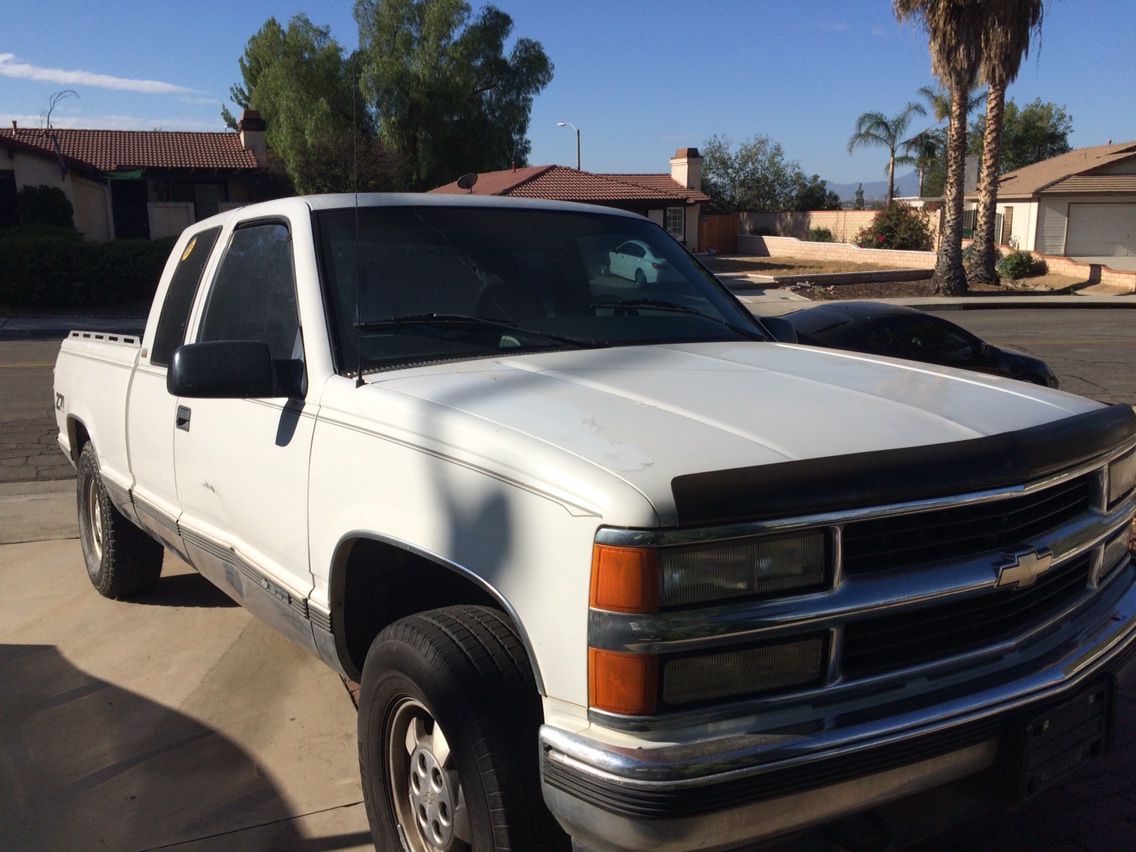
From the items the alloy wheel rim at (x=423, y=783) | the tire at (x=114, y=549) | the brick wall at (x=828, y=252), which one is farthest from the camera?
the brick wall at (x=828, y=252)

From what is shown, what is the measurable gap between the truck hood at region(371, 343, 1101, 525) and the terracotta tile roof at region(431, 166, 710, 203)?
2951 centimetres

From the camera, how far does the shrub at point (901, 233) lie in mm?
38656

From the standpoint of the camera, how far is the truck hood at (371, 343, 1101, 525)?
7.32 feet

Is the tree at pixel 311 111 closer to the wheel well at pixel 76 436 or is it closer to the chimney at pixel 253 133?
the chimney at pixel 253 133

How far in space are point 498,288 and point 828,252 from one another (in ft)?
128

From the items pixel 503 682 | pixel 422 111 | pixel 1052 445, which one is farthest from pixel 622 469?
pixel 422 111

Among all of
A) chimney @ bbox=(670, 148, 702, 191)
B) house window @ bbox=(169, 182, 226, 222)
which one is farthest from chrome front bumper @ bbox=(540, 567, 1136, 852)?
chimney @ bbox=(670, 148, 702, 191)

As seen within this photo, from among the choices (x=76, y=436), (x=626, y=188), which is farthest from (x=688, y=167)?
(x=76, y=436)

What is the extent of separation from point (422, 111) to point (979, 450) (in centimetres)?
4055

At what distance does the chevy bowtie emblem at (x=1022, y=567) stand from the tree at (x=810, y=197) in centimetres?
5768

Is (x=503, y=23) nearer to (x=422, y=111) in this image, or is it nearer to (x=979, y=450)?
(x=422, y=111)

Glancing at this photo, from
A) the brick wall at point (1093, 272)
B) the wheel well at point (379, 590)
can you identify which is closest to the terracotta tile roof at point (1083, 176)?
the brick wall at point (1093, 272)

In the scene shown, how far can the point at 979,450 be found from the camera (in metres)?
2.31

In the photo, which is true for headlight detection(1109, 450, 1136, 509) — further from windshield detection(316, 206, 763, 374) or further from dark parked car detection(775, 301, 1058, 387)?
dark parked car detection(775, 301, 1058, 387)
